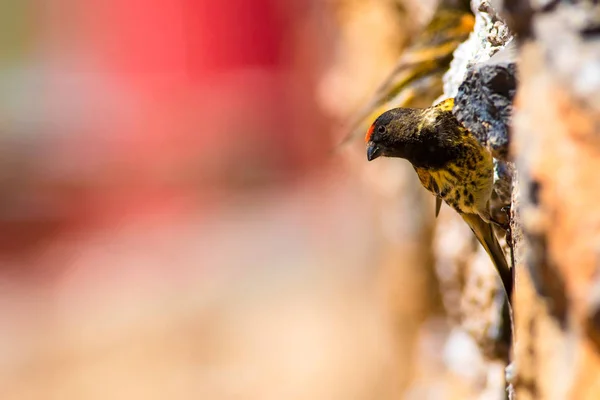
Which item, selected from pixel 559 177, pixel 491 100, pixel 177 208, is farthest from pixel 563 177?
pixel 177 208

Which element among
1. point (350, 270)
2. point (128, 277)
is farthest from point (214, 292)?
point (350, 270)

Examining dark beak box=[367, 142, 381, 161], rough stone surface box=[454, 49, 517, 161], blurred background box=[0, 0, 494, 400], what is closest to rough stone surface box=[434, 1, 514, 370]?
rough stone surface box=[454, 49, 517, 161]

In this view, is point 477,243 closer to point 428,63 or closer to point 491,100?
point 428,63

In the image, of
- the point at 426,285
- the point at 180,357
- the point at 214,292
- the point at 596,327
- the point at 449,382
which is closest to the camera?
the point at 596,327

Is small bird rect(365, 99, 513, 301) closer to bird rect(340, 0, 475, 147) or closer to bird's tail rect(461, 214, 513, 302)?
bird's tail rect(461, 214, 513, 302)

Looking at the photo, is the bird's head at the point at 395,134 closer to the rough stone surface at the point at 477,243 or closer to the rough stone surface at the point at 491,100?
the rough stone surface at the point at 477,243

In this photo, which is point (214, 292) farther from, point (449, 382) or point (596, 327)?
point (596, 327)
